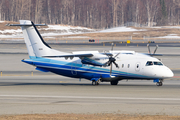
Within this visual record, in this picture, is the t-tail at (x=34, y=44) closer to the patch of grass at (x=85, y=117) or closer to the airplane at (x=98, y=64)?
the airplane at (x=98, y=64)

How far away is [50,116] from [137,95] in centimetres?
1019

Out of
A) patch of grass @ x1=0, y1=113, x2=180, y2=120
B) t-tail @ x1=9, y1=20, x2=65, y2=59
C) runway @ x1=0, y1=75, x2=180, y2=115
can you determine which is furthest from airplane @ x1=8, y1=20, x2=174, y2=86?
patch of grass @ x1=0, y1=113, x2=180, y2=120

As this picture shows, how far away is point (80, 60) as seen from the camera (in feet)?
112

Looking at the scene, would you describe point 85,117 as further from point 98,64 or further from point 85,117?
point 98,64

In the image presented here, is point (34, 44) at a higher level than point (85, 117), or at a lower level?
higher

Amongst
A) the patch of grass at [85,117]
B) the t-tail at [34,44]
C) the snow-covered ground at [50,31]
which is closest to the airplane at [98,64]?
the t-tail at [34,44]

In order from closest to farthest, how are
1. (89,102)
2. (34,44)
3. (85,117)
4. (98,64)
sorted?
(85,117)
(89,102)
(98,64)
(34,44)

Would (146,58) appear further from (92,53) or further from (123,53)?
(92,53)

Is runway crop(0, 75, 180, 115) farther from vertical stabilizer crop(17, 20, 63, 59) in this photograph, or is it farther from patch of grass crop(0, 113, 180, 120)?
vertical stabilizer crop(17, 20, 63, 59)

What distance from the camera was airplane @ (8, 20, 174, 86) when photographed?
105ft

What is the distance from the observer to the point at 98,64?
1320 inches

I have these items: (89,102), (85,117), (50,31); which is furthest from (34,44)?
(50,31)

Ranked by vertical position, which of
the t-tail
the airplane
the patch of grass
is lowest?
the patch of grass

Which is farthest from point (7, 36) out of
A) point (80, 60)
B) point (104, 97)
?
point (104, 97)
